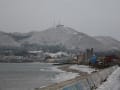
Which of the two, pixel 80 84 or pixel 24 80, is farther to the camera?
pixel 24 80

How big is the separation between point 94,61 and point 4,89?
104 metres

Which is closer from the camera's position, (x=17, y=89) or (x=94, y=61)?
(x=17, y=89)

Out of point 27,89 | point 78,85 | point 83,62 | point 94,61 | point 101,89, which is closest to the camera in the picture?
point 78,85

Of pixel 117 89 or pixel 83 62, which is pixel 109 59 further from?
pixel 117 89

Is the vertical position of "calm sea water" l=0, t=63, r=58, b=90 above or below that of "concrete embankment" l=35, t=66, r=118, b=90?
below

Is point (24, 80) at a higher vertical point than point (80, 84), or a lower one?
lower

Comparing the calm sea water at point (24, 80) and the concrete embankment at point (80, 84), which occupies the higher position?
the concrete embankment at point (80, 84)

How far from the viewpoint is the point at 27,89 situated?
36688mm

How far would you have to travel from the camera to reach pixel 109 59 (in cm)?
13062

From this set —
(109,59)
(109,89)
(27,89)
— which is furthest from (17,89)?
(109,59)

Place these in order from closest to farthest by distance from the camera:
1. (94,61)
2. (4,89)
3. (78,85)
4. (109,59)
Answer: (78,85)
(4,89)
(109,59)
(94,61)

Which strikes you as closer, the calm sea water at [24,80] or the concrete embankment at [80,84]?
the concrete embankment at [80,84]

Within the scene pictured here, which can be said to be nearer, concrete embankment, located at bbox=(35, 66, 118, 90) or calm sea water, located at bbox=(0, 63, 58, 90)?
concrete embankment, located at bbox=(35, 66, 118, 90)

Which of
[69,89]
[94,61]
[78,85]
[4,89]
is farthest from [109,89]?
[94,61]
